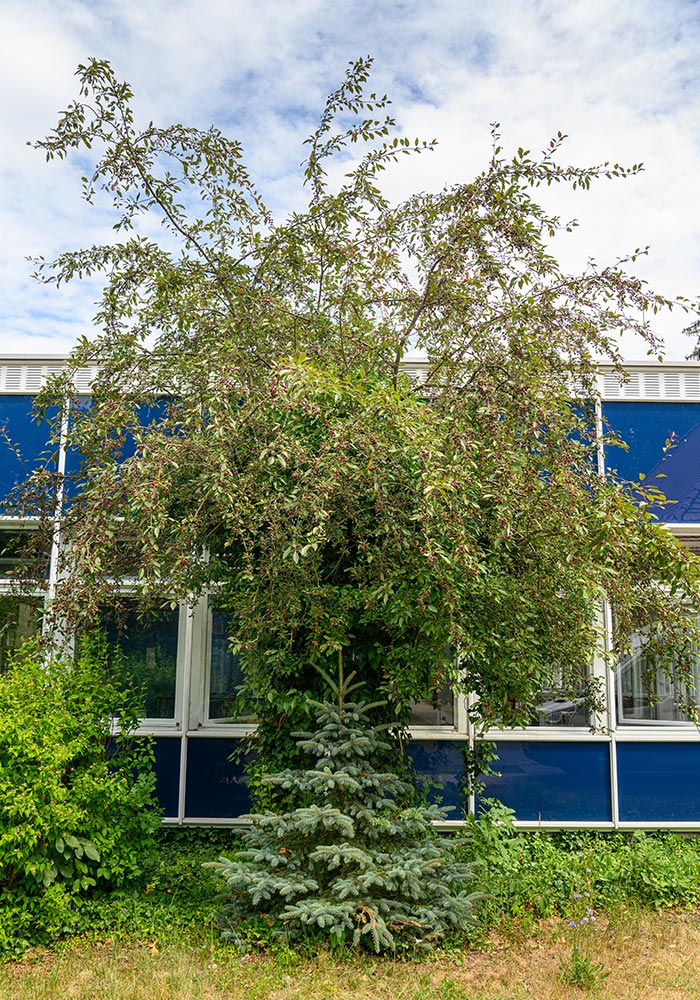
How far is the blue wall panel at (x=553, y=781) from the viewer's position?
777cm

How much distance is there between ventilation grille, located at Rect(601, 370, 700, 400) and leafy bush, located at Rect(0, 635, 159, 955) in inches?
208

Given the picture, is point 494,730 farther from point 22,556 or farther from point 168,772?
point 22,556

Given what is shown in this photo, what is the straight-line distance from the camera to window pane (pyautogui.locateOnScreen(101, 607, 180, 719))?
7.99 meters

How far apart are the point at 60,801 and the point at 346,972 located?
2198 mm

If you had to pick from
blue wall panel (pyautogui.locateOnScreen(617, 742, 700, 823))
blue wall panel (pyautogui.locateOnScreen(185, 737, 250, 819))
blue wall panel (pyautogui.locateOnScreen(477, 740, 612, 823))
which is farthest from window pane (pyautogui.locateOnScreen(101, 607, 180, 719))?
blue wall panel (pyautogui.locateOnScreen(617, 742, 700, 823))

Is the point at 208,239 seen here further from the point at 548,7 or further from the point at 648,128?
the point at 648,128

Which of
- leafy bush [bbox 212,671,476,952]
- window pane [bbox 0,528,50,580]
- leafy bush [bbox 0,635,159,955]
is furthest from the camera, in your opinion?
window pane [bbox 0,528,50,580]

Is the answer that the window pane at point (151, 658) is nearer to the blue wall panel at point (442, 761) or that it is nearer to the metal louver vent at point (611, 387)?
the blue wall panel at point (442, 761)

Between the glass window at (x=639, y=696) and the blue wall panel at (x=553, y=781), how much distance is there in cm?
46

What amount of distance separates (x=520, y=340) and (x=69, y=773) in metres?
4.48

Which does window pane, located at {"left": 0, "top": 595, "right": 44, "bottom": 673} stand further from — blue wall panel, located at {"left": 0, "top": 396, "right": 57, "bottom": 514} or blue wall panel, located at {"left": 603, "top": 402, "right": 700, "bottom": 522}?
blue wall panel, located at {"left": 603, "top": 402, "right": 700, "bottom": 522}

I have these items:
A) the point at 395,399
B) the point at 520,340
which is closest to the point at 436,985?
the point at 395,399

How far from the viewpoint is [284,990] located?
495 centimetres

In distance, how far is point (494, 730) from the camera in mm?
7867
